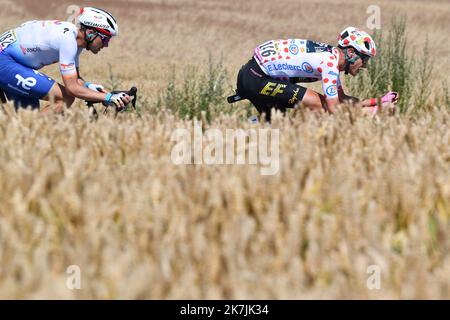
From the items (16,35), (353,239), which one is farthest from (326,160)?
(16,35)

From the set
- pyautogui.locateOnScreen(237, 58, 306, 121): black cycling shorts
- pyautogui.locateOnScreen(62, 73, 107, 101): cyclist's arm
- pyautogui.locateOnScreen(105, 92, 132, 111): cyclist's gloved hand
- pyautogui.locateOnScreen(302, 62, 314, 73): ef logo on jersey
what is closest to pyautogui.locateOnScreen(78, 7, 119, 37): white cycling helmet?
pyautogui.locateOnScreen(62, 73, 107, 101): cyclist's arm

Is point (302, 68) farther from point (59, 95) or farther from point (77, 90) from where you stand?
point (59, 95)

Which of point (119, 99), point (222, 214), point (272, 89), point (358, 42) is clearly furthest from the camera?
point (272, 89)

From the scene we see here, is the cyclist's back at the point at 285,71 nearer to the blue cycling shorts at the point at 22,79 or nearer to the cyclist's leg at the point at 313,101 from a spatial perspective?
the cyclist's leg at the point at 313,101

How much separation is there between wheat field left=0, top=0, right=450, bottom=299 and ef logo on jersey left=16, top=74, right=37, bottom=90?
1699 mm

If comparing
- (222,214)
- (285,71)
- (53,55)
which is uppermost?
(53,55)

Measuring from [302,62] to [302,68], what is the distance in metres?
0.07

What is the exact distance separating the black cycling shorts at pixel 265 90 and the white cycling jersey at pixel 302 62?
0.09 meters

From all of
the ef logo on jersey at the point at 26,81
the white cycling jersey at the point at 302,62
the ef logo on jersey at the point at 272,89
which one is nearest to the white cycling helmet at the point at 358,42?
the white cycling jersey at the point at 302,62

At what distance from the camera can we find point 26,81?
717 cm

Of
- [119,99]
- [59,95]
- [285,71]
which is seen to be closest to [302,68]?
[285,71]

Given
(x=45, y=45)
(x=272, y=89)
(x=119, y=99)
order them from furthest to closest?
(x=272, y=89)
(x=45, y=45)
(x=119, y=99)

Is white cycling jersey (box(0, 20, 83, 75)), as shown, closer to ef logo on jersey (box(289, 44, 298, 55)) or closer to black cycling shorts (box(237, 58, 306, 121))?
black cycling shorts (box(237, 58, 306, 121))

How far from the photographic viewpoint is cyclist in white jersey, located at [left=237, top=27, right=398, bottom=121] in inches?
283
